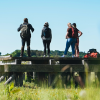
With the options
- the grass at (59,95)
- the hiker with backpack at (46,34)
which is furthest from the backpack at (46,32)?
the grass at (59,95)

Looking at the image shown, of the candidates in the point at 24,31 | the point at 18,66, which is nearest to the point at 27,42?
the point at 24,31

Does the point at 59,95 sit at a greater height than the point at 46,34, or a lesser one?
lesser

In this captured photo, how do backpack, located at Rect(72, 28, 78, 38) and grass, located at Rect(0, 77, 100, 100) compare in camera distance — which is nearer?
grass, located at Rect(0, 77, 100, 100)

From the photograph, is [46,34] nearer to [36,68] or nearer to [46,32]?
[46,32]

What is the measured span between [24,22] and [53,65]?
283 centimetres

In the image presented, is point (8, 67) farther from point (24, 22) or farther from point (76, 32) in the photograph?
point (76, 32)

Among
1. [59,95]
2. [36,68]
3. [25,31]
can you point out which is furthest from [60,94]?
[25,31]

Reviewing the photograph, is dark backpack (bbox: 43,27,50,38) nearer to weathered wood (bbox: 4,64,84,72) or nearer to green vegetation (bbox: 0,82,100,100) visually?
weathered wood (bbox: 4,64,84,72)

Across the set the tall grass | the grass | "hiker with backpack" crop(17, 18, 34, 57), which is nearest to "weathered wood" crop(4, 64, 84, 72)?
"hiker with backpack" crop(17, 18, 34, 57)

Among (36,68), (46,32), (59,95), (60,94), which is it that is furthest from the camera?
(46,32)

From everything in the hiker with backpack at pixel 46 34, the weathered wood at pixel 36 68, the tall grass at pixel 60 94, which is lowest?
the tall grass at pixel 60 94

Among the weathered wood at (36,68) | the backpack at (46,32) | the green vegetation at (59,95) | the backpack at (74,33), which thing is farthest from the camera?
the backpack at (46,32)

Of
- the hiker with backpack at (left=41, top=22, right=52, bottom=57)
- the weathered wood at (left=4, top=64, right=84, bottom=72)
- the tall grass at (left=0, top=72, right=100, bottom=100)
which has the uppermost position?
the hiker with backpack at (left=41, top=22, right=52, bottom=57)

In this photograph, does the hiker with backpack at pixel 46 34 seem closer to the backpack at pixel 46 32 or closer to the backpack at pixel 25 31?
the backpack at pixel 46 32
